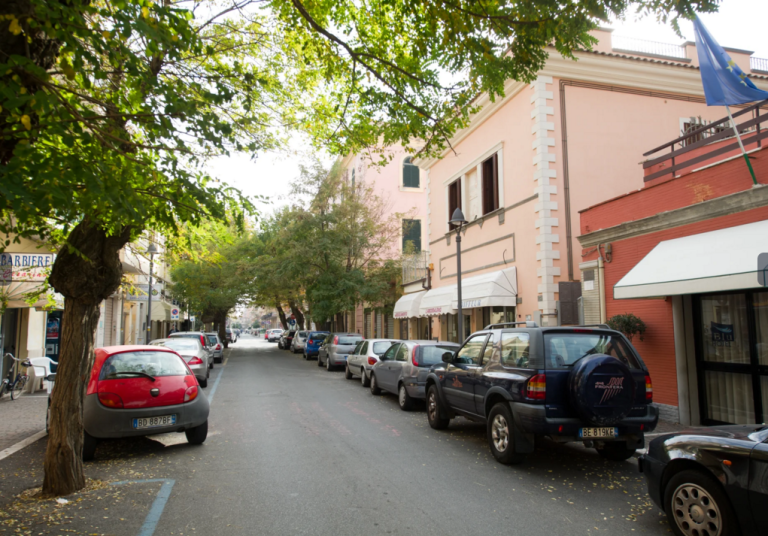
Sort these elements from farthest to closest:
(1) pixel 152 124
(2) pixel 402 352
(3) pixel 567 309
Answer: (3) pixel 567 309 → (2) pixel 402 352 → (1) pixel 152 124

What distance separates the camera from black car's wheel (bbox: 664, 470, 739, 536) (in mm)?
3936

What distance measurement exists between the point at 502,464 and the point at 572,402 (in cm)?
138

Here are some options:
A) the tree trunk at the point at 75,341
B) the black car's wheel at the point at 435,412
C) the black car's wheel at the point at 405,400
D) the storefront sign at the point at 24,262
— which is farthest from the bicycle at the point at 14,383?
the black car's wheel at the point at 435,412

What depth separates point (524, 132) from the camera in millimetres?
15227

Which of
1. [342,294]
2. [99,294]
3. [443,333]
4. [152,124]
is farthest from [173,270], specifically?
[152,124]

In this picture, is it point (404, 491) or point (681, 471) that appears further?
point (404, 491)

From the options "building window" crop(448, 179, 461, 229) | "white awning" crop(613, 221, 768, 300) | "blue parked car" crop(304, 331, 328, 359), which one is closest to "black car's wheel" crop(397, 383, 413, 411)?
"white awning" crop(613, 221, 768, 300)

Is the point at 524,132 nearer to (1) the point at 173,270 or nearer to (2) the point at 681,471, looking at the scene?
(2) the point at 681,471

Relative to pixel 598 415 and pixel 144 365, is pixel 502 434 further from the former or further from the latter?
pixel 144 365

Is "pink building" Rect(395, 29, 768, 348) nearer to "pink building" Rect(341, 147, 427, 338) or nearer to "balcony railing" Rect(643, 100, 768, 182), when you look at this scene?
"balcony railing" Rect(643, 100, 768, 182)

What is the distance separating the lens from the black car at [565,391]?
6.11m

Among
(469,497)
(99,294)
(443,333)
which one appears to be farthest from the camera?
(443,333)

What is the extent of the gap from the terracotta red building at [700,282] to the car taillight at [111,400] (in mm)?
8040

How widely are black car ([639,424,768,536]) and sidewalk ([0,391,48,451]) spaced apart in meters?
8.68
